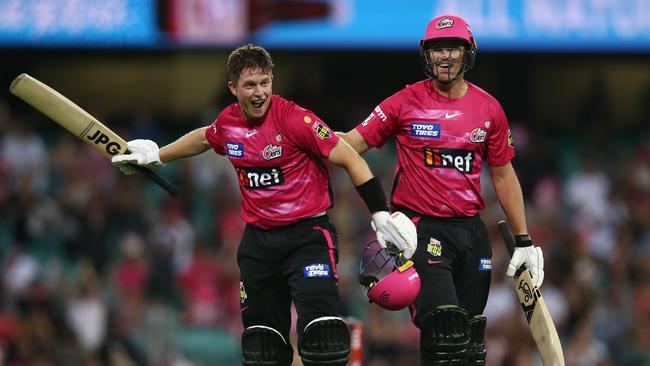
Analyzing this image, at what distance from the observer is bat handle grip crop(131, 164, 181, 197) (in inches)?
284

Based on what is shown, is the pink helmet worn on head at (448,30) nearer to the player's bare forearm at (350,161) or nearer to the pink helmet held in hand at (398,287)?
the player's bare forearm at (350,161)

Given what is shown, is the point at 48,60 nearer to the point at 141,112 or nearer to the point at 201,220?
the point at 141,112

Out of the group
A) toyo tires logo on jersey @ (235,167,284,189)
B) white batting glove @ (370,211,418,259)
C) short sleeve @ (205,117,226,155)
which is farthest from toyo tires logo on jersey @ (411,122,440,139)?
short sleeve @ (205,117,226,155)

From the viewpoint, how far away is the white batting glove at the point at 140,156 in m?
7.23

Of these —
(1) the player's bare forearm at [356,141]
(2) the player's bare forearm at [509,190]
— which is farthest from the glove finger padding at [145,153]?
(2) the player's bare forearm at [509,190]

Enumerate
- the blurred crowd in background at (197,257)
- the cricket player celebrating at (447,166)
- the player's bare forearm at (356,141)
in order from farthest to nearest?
the blurred crowd in background at (197,257), the player's bare forearm at (356,141), the cricket player celebrating at (447,166)

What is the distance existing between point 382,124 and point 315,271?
0.98 metres

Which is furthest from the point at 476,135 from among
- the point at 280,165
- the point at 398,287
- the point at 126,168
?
the point at 126,168

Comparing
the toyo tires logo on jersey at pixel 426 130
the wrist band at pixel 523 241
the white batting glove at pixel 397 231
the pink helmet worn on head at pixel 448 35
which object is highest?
the pink helmet worn on head at pixel 448 35

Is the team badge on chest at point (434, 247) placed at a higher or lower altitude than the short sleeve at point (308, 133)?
lower

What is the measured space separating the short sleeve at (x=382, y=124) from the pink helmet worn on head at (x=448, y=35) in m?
0.29

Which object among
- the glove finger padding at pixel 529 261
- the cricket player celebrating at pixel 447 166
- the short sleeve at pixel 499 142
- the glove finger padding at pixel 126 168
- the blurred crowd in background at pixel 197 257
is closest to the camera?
the cricket player celebrating at pixel 447 166

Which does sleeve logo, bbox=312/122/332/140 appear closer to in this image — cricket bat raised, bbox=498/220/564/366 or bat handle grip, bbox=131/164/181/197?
bat handle grip, bbox=131/164/181/197

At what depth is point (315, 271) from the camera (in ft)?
21.8
